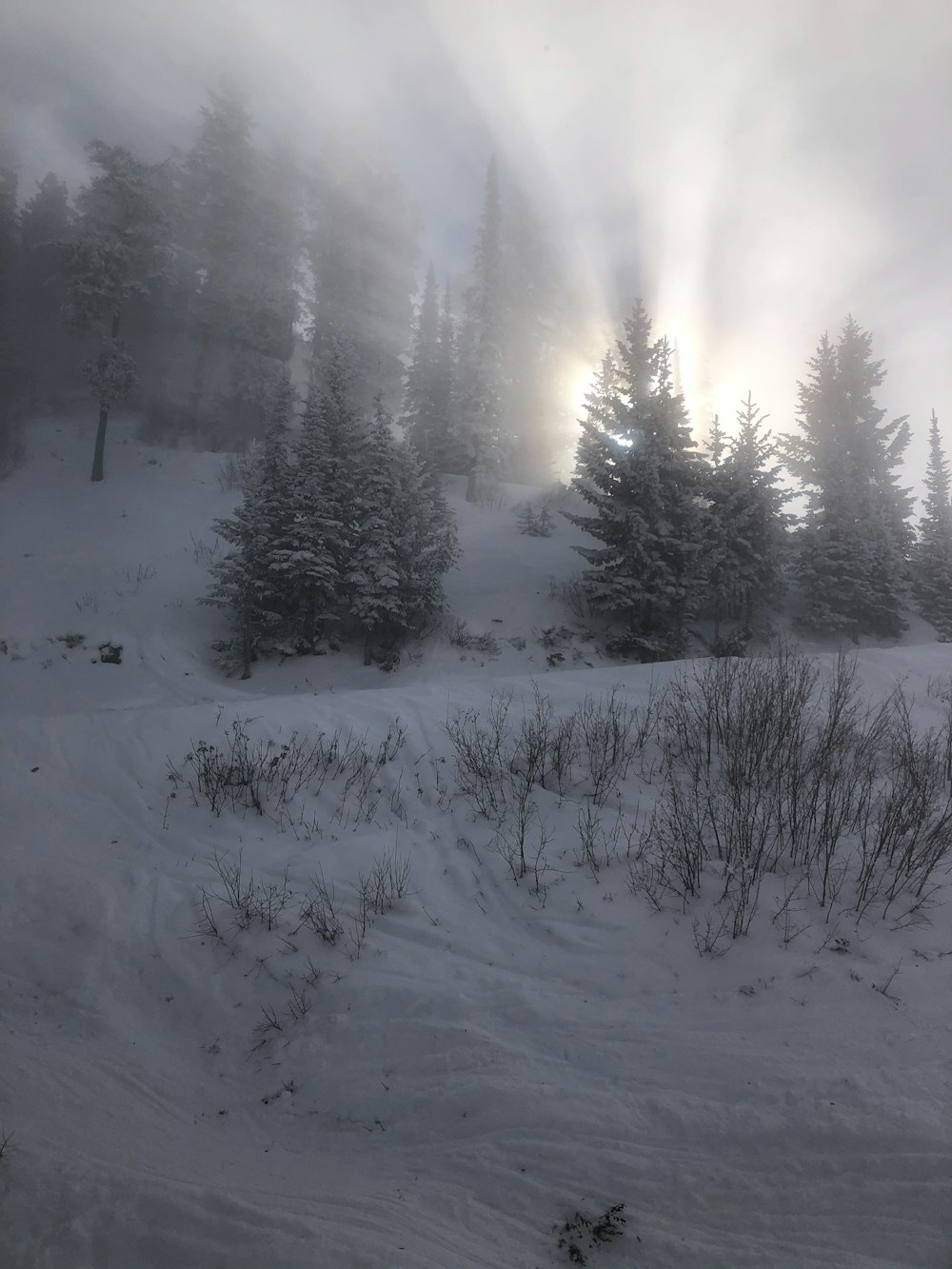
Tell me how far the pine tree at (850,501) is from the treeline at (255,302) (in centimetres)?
1483

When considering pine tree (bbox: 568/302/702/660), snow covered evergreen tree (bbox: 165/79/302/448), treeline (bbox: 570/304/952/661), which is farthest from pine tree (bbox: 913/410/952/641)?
snow covered evergreen tree (bbox: 165/79/302/448)

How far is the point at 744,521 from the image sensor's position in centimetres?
2152

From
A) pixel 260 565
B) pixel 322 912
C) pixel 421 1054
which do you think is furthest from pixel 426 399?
pixel 421 1054

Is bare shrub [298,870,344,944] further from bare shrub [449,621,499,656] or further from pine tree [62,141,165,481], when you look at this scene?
pine tree [62,141,165,481]

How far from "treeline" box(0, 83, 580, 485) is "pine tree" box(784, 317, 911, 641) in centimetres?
1483

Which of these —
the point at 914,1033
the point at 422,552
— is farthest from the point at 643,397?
the point at 914,1033

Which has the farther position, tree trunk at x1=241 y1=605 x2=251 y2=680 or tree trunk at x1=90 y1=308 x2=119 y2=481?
tree trunk at x1=90 y1=308 x2=119 y2=481

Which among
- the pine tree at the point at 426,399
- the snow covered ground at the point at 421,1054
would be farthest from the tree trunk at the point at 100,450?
the snow covered ground at the point at 421,1054

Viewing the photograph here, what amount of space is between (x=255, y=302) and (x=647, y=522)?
81.0 feet

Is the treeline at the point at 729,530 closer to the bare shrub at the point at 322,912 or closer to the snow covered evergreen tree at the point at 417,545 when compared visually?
the snow covered evergreen tree at the point at 417,545

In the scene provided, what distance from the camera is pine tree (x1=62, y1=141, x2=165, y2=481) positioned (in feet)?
80.1

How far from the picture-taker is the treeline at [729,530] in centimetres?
1867

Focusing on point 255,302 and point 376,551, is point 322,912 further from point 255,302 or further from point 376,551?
point 255,302

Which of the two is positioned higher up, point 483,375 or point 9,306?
point 9,306
